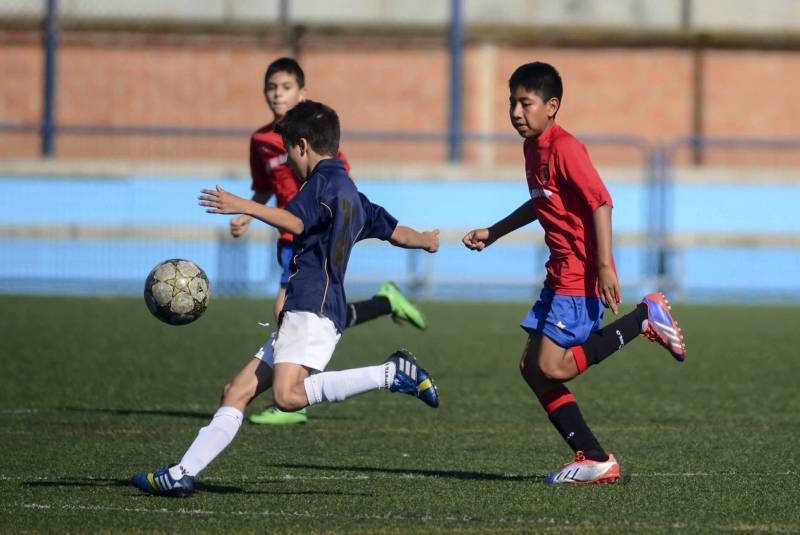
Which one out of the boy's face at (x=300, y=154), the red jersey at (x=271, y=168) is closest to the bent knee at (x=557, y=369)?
the boy's face at (x=300, y=154)

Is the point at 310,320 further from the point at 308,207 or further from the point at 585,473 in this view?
the point at 585,473

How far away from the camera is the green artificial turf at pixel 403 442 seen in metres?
6.07

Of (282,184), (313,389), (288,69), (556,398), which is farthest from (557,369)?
(282,184)

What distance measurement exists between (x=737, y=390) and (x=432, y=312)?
7796 mm

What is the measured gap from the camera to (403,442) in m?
8.41

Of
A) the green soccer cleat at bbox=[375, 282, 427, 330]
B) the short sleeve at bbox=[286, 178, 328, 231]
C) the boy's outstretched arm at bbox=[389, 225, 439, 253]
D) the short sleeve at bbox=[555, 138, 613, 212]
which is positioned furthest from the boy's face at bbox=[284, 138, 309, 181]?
the green soccer cleat at bbox=[375, 282, 427, 330]

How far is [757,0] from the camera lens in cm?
→ 2758

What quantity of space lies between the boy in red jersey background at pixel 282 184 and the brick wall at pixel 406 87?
14.2 meters

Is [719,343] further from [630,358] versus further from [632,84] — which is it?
[632,84]

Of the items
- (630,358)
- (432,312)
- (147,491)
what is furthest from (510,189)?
(147,491)

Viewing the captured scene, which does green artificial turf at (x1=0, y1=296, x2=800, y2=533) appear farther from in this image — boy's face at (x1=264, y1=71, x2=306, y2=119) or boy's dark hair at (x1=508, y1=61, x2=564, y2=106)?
boy's face at (x1=264, y1=71, x2=306, y2=119)

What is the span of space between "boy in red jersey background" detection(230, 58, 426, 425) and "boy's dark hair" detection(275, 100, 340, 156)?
8.21 ft

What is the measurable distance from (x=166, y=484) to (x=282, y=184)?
12.3 ft

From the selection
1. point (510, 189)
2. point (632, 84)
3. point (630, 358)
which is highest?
point (632, 84)
